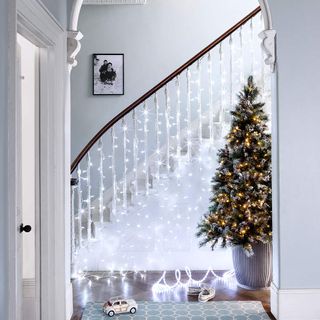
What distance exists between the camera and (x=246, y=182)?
15.1 feet

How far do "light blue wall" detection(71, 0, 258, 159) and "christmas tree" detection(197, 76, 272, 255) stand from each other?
2210mm

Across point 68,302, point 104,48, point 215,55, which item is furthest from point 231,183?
point 104,48

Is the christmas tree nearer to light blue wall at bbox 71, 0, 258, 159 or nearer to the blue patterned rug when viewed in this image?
the blue patterned rug

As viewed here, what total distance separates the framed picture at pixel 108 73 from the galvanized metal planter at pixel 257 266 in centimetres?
307

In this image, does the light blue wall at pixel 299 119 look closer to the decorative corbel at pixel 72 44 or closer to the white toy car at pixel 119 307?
the white toy car at pixel 119 307

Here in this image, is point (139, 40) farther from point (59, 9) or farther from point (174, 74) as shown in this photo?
point (59, 9)

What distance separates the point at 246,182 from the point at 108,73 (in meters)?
2.93

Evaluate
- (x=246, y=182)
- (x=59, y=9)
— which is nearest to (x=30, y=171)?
(x=59, y=9)

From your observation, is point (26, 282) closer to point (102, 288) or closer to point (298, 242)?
point (102, 288)

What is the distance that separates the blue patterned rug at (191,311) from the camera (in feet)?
12.8

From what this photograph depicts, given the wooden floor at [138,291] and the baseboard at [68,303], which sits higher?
the baseboard at [68,303]

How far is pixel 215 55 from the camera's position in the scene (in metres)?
6.48

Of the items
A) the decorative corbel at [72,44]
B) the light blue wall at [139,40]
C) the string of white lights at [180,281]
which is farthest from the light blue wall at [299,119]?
the light blue wall at [139,40]

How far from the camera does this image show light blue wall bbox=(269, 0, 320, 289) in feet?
12.4
